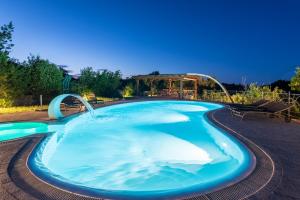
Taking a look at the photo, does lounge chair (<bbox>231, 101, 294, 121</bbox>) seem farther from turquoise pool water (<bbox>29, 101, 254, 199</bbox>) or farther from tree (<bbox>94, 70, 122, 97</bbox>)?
tree (<bbox>94, 70, 122, 97</bbox>)

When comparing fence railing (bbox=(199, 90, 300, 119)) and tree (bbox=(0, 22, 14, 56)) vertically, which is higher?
tree (bbox=(0, 22, 14, 56))

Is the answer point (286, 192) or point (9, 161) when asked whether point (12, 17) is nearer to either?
point (9, 161)

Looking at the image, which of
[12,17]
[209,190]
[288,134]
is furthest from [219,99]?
[209,190]

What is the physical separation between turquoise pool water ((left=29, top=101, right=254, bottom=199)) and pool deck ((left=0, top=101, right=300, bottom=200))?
16 centimetres

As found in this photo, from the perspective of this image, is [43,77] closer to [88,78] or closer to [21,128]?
[88,78]

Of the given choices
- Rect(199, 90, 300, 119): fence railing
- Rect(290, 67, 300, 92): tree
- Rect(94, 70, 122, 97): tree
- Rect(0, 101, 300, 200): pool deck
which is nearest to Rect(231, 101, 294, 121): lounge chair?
Rect(199, 90, 300, 119): fence railing

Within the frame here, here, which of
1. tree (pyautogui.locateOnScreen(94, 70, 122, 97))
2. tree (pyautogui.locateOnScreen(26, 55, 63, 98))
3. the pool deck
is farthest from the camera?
tree (pyautogui.locateOnScreen(94, 70, 122, 97))

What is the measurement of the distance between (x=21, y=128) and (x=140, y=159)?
454cm

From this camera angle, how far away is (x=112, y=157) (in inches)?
244

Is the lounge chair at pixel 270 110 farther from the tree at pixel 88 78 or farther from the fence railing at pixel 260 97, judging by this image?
the tree at pixel 88 78

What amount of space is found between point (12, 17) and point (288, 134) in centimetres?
1950

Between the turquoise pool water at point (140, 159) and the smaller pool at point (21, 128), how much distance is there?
688 millimetres

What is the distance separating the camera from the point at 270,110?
9391 mm

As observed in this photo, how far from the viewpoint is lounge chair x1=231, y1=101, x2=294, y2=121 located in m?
8.90
